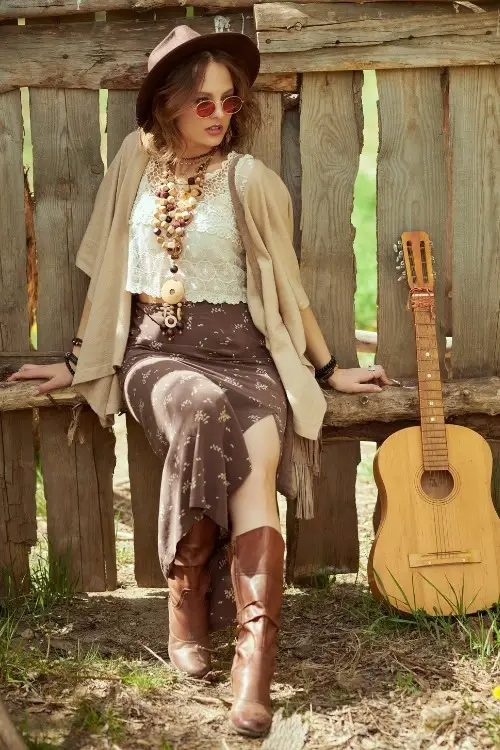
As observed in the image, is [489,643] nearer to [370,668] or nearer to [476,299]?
[370,668]

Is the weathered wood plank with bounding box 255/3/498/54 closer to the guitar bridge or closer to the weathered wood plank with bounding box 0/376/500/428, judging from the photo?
the weathered wood plank with bounding box 0/376/500/428

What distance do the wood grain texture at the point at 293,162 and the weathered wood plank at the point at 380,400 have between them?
2.15 ft

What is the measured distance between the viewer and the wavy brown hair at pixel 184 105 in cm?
352

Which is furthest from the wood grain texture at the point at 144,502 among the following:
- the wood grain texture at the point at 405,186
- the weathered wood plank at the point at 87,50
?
the weathered wood plank at the point at 87,50

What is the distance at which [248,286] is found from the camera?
3674 mm

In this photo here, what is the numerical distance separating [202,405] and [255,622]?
0.72 m

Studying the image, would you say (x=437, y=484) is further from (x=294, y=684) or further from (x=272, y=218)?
(x=272, y=218)

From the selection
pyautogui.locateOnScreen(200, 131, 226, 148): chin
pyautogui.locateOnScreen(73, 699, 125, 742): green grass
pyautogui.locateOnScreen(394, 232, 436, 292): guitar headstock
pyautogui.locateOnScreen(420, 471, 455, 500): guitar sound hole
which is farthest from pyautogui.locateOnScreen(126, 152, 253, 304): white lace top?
pyautogui.locateOnScreen(73, 699, 125, 742): green grass

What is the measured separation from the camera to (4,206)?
13.1 feet

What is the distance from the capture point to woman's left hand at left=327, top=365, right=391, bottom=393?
392 cm

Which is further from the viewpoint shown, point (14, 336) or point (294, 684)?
point (14, 336)

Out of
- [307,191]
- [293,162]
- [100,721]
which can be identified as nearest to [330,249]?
[307,191]

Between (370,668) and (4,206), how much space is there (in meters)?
2.27

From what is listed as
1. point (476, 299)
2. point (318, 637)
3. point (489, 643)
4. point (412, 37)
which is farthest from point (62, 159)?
point (489, 643)
